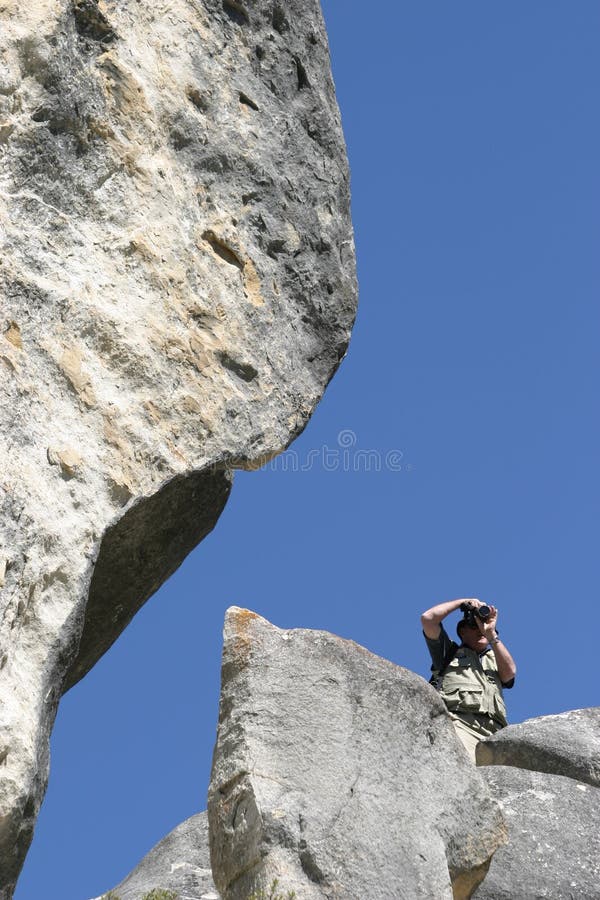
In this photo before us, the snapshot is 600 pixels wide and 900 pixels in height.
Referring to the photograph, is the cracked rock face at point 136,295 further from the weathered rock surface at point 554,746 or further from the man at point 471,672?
the man at point 471,672

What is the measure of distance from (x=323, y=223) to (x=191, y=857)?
2.82 metres

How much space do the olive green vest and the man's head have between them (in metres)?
0.04

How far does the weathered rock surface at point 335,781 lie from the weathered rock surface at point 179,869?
46.8 inches

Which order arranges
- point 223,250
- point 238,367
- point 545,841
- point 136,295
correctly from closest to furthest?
1. point 136,295
2. point 238,367
3. point 223,250
4. point 545,841

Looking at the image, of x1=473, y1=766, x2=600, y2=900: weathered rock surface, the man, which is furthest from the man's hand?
x1=473, y1=766, x2=600, y2=900: weathered rock surface

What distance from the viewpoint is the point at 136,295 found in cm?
507

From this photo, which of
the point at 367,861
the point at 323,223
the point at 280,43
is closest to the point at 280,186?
the point at 323,223

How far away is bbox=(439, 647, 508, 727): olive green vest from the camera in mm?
8000

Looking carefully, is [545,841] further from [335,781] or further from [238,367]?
[238,367]

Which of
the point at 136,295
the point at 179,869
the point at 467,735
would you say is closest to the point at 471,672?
the point at 467,735

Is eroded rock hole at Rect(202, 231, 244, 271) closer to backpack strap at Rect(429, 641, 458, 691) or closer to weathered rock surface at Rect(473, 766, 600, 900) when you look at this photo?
weathered rock surface at Rect(473, 766, 600, 900)

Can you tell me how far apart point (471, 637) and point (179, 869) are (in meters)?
2.77

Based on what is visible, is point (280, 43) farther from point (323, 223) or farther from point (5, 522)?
point (5, 522)

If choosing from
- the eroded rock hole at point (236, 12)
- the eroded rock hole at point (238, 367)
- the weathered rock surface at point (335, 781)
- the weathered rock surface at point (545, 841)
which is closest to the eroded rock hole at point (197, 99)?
the eroded rock hole at point (236, 12)
